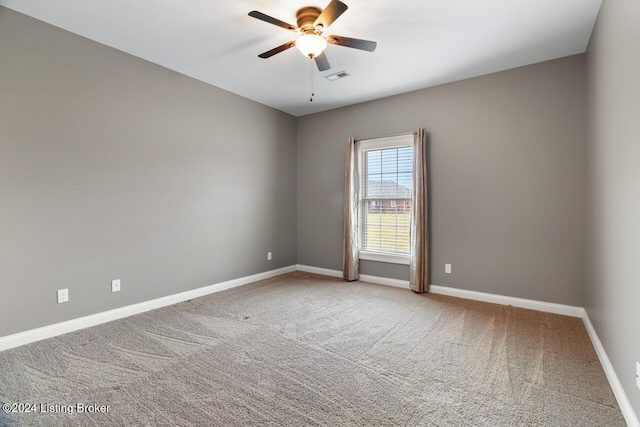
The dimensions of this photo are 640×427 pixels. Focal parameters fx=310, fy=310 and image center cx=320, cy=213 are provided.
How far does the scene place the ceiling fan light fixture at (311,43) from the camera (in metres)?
2.53

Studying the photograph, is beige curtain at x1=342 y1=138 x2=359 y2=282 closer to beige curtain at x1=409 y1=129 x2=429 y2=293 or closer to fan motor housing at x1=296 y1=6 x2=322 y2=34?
beige curtain at x1=409 y1=129 x2=429 y2=293

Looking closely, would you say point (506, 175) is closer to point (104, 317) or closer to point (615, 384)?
point (615, 384)

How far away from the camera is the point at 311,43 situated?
2551mm

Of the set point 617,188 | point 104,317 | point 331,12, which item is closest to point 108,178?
point 104,317

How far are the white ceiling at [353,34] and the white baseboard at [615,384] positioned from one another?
273 cm

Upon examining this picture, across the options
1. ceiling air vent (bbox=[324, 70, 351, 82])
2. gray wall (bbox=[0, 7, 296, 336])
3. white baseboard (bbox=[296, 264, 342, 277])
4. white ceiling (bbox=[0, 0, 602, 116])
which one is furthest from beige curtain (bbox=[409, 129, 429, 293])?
→ gray wall (bbox=[0, 7, 296, 336])

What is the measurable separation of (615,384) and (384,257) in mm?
2911

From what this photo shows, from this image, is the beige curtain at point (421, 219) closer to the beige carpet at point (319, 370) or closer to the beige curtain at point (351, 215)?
the beige carpet at point (319, 370)

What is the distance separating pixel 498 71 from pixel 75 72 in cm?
456

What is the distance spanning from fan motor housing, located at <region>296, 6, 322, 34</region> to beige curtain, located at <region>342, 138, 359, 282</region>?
92.8 inches

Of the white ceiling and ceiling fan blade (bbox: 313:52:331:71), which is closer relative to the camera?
the white ceiling

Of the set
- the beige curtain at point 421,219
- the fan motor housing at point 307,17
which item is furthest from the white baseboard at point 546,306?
the fan motor housing at point 307,17

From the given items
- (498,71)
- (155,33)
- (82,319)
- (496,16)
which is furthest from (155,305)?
(498,71)

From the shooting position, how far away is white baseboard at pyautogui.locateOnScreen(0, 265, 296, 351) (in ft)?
8.61
